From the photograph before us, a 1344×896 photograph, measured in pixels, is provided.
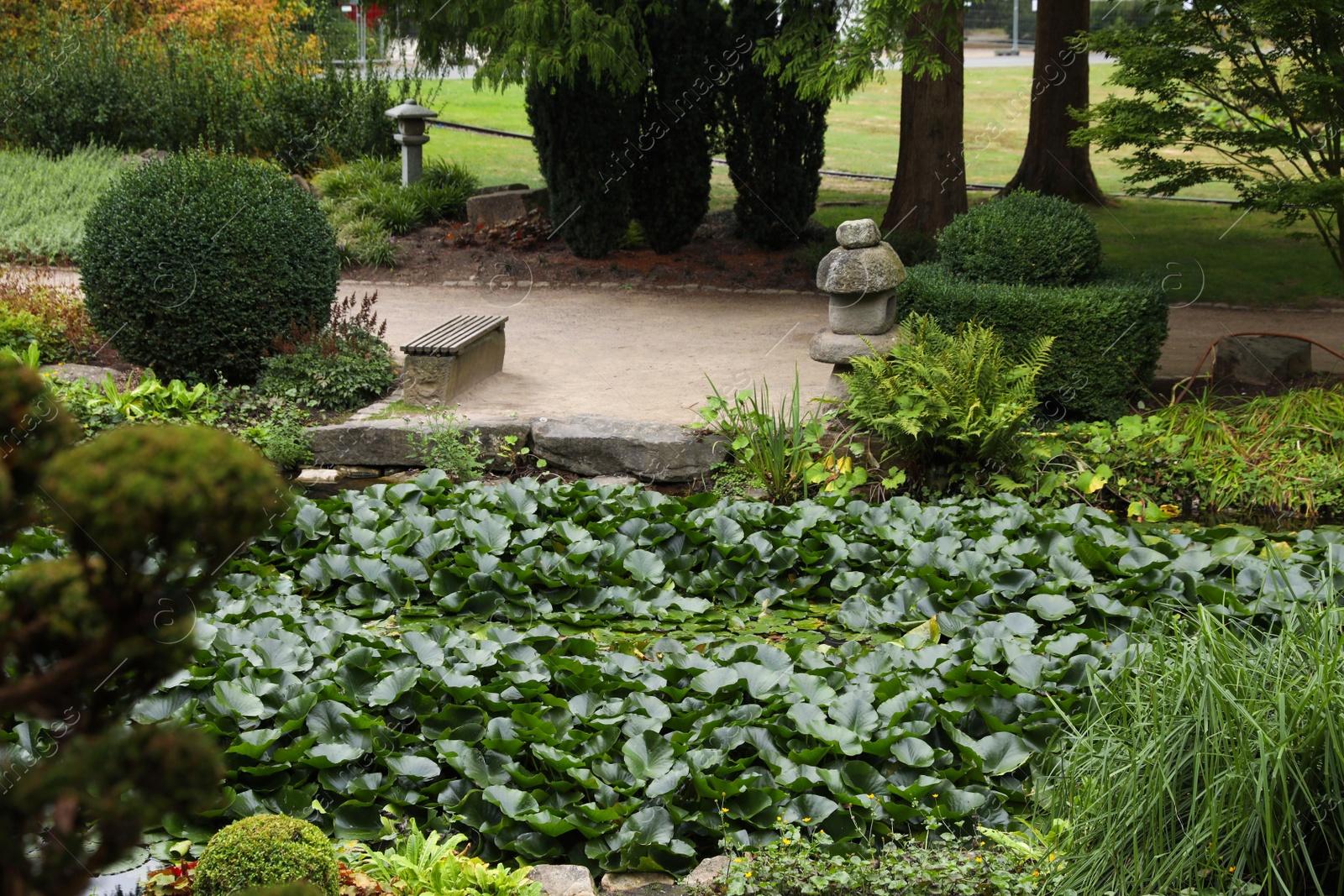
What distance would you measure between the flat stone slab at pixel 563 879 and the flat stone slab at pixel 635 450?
3814 mm

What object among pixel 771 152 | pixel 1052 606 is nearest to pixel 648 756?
pixel 1052 606

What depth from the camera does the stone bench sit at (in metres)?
7.36

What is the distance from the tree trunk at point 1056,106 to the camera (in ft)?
44.0

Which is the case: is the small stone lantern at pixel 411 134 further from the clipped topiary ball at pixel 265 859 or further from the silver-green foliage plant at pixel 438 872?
the clipped topiary ball at pixel 265 859

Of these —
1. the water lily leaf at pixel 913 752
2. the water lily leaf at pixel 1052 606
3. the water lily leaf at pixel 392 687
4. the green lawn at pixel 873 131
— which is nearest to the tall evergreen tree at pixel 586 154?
the green lawn at pixel 873 131

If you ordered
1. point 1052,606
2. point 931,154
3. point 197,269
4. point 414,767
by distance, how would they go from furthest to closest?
point 931,154 → point 197,269 → point 1052,606 → point 414,767

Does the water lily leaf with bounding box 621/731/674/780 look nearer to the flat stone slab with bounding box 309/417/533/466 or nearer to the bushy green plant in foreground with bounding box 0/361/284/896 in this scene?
the bushy green plant in foreground with bounding box 0/361/284/896

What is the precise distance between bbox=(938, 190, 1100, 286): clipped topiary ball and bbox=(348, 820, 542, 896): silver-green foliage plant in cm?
579

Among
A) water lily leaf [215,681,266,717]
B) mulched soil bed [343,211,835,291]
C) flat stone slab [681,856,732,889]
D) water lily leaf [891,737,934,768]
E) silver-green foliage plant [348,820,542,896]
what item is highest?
mulched soil bed [343,211,835,291]

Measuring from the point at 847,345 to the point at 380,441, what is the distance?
294cm

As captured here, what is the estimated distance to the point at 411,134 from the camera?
14078 mm

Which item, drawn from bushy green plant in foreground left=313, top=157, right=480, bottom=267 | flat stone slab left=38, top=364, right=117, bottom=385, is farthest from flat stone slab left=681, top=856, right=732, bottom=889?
bushy green plant in foreground left=313, top=157, right=480, bottom=267

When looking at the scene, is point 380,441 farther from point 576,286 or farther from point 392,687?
point 576,286

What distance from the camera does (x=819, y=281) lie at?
7.04 m
